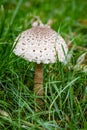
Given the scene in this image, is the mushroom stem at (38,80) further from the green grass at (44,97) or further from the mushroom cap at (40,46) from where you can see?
the mushroom cap at (40,46)

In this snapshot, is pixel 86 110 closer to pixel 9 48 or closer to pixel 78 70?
pixel 78 70

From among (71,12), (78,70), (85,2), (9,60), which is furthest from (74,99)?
(85,2)

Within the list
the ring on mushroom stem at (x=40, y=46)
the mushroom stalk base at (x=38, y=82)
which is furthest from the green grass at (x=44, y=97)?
the ring on mushroom stem at (x=40, y=46)

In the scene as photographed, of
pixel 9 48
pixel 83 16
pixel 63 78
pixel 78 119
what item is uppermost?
pixel 83 16

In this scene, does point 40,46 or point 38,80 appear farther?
point 38,80

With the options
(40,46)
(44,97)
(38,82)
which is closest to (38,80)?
(38,82)

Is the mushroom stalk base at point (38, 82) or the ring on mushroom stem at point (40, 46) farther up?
the ring on mushroom stem at point (40, 46)

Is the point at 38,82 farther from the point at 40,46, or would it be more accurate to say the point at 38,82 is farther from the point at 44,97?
the point at 40,46
